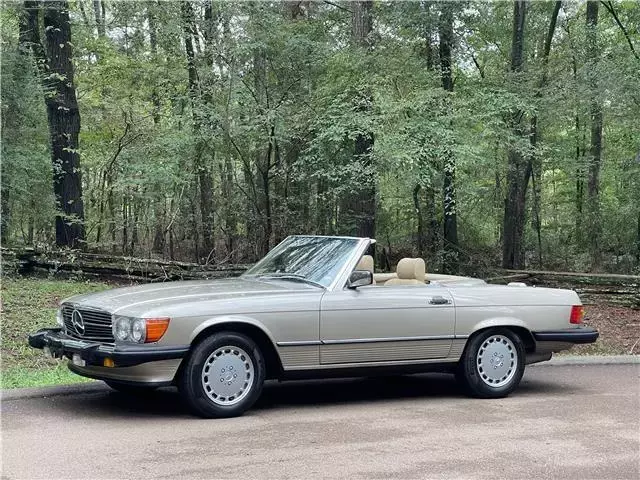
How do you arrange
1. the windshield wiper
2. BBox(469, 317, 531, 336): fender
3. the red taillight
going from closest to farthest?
the windshield wiper
BBox(469, 317, 531, 336): fender
the red taillight

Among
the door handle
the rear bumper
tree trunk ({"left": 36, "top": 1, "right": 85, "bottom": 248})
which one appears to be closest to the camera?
the door handle

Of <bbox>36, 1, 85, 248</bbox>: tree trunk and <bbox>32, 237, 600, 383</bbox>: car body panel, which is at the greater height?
<bbox>36, 1, 85, 248</bbox>: tree trunk

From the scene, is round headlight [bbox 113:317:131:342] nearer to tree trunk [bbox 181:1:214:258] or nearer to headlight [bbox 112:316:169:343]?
headlight [bbox 112:316:169:343]

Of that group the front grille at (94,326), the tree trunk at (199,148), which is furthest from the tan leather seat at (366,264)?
the tree trunk at (199,148)

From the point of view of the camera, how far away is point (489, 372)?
7621 mm

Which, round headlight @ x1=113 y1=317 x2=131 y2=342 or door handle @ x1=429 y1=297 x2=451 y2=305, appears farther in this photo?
door handle @ x1=429 y1=297 x2=451 y2=305

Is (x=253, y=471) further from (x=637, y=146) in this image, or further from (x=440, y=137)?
(x=637, y=146)

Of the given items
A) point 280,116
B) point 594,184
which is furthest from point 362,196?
point 594,184

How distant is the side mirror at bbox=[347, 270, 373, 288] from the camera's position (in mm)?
6959

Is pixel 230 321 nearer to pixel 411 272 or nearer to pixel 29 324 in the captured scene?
pixel 411 272

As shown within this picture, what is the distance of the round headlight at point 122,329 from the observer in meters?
6.03

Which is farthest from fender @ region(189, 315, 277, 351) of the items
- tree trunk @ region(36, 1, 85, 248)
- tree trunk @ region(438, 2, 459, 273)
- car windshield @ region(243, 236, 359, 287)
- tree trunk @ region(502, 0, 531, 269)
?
tree trunk @ region(502, 0, 531, 269)

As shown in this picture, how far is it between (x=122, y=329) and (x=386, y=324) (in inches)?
95.7

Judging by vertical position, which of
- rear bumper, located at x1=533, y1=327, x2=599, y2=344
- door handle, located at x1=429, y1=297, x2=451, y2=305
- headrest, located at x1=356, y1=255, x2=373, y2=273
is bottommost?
rear bumper, located at x1=533, y1=327, x2=599, y2=344
